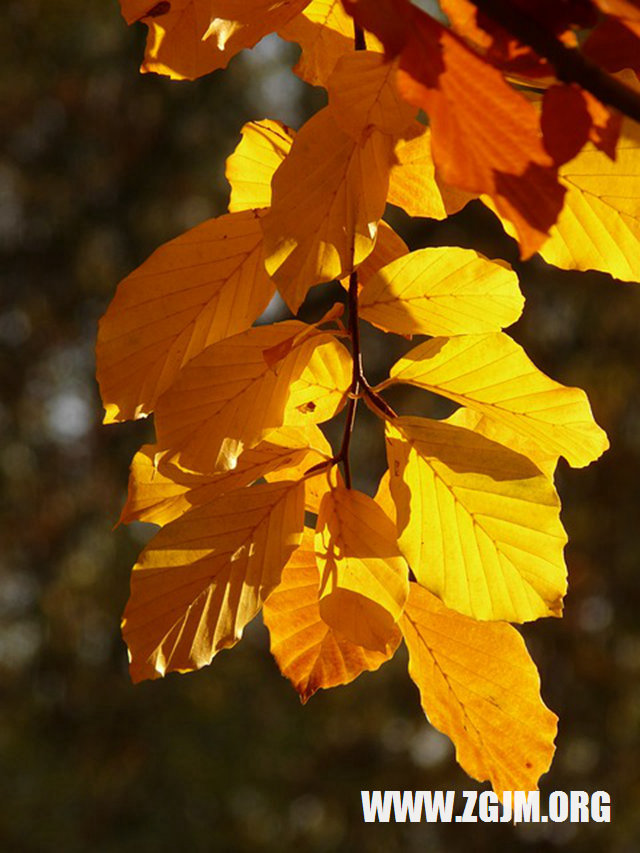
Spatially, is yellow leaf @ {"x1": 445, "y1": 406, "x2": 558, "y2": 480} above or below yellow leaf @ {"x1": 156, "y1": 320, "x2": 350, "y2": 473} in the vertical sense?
below

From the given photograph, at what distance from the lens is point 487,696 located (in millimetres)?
391

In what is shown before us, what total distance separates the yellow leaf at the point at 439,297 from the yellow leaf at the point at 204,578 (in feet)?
0.26

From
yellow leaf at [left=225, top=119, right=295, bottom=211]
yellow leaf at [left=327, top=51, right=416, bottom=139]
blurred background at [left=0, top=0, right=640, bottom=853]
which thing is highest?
yellow leaf at [left=327, top=51, right=416, bottom=139]

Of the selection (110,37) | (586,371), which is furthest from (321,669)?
(110,37)

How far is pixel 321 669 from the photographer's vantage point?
0.43m

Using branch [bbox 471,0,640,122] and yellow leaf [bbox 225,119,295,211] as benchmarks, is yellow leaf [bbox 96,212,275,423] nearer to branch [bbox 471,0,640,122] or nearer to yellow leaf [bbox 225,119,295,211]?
yellow leaf [bbox 225,119,295,211]

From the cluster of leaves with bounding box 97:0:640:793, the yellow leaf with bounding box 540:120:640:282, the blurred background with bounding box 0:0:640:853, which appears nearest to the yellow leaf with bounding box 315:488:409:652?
the cluster of leaves with bounding box 97:0:640:793

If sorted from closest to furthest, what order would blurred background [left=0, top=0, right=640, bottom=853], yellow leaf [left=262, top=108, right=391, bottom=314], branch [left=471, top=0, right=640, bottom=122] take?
branch [left=471, top=0, right=640, bottom=122] < yellow leaf [left=262, top=108, right=391, bottom=314] < blurred background [left=0, top=0, right=640, bottom=853]

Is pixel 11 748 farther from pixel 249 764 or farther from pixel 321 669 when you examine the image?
pixel 321 669

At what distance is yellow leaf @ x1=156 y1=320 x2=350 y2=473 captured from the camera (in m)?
0.37

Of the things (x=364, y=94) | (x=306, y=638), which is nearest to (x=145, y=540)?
(x=306, y=638)

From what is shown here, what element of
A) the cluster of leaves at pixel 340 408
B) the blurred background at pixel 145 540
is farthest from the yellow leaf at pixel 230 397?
the blurred background at pixel 145 540

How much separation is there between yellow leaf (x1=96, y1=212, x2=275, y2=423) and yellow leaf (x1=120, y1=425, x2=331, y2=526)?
27 mm

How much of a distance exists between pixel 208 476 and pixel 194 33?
165 millimetres
